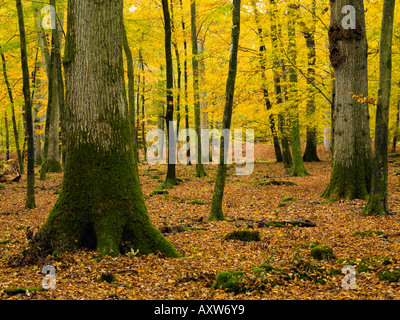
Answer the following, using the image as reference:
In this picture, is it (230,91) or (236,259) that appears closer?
(236,259)

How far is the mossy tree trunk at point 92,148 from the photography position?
17.0 feet

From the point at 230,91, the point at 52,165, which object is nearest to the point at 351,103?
the point at 230,91

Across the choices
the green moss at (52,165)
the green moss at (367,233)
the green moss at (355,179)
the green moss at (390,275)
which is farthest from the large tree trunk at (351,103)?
the green moss at (52,165)

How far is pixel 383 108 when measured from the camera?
6461mm

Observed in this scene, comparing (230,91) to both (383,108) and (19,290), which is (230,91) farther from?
(19,290)

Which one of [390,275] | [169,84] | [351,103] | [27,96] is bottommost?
[390,275]

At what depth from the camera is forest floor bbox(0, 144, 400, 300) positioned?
158 inches

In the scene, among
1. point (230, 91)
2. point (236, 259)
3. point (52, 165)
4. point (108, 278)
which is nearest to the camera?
point (108, 278)

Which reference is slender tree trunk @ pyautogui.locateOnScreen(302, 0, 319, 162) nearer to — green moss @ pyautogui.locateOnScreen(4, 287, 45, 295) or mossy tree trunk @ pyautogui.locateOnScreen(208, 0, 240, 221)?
mossy tree trunk @ pyautogui.locateOnScreen(208, 0, 240, 221)

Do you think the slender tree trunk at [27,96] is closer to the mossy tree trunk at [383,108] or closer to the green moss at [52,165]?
the mossy tree trunk at [383,108]

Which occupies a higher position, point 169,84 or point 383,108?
point 169,84

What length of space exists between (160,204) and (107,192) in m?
5.31

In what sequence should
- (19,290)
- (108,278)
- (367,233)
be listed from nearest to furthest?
(19,290), (108,278), (367,233)

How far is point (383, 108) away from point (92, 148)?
216 inches
